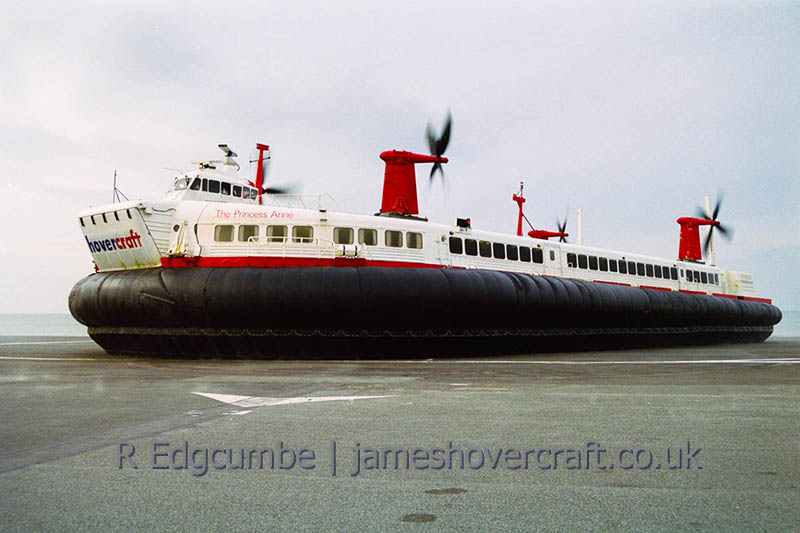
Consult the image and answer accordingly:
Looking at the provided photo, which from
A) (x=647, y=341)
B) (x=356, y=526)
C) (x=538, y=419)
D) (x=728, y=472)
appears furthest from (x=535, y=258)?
(x=356, y=526)

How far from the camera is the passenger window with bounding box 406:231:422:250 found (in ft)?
48.0

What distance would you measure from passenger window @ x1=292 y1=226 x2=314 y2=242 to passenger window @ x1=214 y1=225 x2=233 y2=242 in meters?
1.42

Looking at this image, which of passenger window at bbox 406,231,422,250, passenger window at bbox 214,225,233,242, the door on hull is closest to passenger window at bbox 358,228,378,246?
passenger window at bbox 406,231,422,250

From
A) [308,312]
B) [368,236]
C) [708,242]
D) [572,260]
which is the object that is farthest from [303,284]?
[708,242]

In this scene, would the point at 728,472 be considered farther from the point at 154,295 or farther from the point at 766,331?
the point at 766,331

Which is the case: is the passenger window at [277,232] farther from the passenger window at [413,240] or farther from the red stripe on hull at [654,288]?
the red stripe on hull at [654,288]

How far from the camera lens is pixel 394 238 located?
14.4 metres

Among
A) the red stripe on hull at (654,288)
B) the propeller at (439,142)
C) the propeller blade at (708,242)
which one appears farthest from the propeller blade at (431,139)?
the propeller blade at (708,242)

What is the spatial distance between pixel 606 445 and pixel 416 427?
129 centimetres

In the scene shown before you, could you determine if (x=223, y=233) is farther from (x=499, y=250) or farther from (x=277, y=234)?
(x=499, y=250)


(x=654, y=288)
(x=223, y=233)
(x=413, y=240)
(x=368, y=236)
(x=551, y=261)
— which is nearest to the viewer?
(x=223, y=233)

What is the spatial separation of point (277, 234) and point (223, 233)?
3.95 ft

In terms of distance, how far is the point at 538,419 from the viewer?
4.47 metres

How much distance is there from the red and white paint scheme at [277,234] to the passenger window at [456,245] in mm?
28
